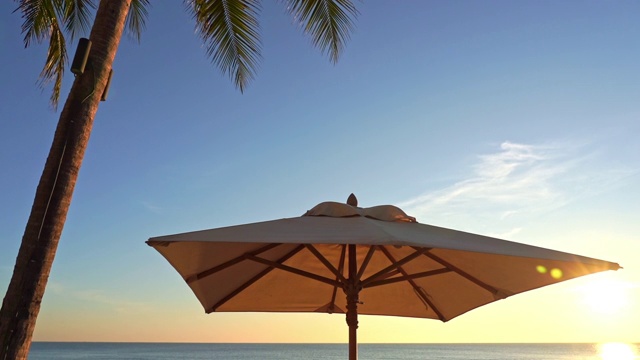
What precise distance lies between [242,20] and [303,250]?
286cm

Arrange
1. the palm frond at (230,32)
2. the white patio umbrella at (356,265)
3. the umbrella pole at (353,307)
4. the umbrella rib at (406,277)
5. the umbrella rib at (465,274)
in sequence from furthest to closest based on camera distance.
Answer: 1. the palm frond at (230,32)
2. the umbrella rib at (465,274)
3. the umbrella rib at (406,277)
4. the umbrella pole at (353,307)
5. the white patio umbrella at (356,265)

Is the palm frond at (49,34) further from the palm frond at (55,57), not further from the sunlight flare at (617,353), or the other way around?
the sunlight flare at (617,353)

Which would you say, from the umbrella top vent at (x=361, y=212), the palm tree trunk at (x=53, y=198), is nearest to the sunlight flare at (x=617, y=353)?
the umbrella top vent at (x=361, y=212)

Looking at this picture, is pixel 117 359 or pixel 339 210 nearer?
pixel 339 210

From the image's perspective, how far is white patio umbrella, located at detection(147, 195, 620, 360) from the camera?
11.7 ft

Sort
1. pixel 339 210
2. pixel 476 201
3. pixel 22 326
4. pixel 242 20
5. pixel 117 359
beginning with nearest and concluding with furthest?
pixel 22 326
pixel 339 210
pixel 242 20
pixel 476 201
pixel 117 359

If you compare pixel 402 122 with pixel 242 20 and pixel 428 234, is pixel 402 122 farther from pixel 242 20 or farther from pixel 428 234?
pixel 428 234

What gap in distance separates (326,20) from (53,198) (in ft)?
12.6

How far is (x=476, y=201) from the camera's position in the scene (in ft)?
56.1

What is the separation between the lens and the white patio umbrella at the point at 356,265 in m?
3.57

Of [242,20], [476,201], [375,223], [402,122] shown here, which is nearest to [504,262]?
[375,223]

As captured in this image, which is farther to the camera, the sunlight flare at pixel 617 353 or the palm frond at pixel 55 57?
the sunlight flare at pixel 617 353

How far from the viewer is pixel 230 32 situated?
6645 mm

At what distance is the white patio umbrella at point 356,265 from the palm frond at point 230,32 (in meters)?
2.60
